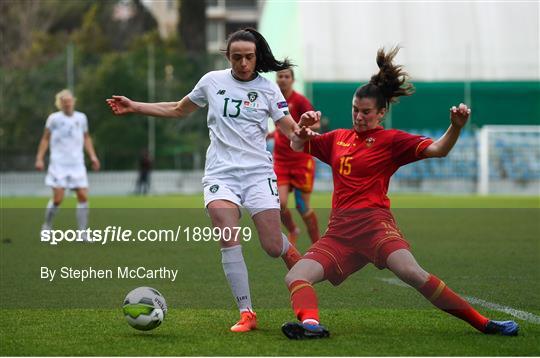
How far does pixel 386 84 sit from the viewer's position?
6.96 meters

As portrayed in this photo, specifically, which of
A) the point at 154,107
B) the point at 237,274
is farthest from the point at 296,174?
the point at 237,274

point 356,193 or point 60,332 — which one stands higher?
point 356,193

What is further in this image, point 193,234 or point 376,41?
point 376,41

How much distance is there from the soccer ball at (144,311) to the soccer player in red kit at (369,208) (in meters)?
0.86

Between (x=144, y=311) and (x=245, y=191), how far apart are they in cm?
105

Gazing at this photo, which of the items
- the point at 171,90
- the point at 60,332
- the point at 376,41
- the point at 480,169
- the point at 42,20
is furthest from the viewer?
the point at 42,20

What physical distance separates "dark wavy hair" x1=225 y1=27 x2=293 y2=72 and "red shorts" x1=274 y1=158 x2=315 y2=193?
5.37m

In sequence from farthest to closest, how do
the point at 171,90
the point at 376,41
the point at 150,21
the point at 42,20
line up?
1. the point at 150,21
2. the point at 42,20
3. the point at 376,41
4. the point at 171,90

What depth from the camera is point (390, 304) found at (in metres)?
8.28

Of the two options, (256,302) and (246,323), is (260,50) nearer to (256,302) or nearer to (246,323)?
(246,323)

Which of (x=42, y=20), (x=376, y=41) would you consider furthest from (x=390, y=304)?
Result: (x=42, y=20)

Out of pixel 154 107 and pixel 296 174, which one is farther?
pixel 296 174

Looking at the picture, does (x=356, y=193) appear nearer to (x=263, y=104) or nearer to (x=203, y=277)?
(x=263, y=104)

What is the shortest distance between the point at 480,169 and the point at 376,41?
7.66m
